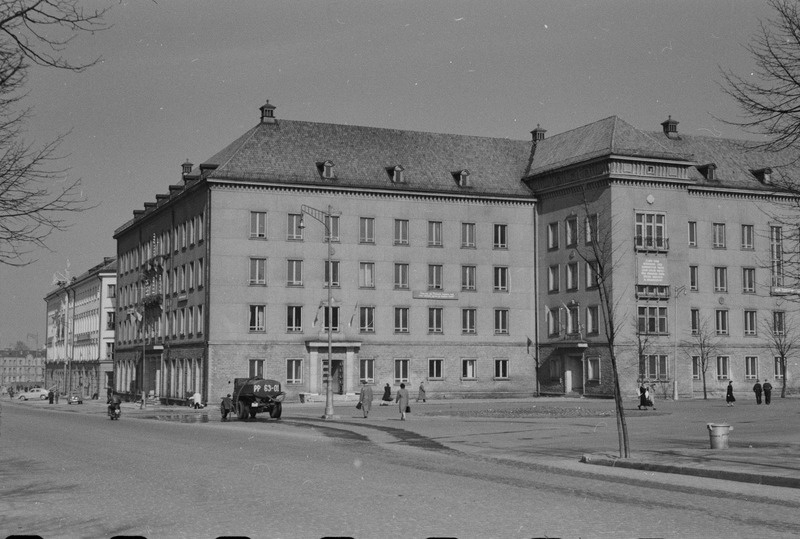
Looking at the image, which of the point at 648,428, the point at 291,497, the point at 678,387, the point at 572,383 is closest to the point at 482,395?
the point at 572,383

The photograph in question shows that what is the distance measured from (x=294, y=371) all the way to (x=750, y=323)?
33.7 m

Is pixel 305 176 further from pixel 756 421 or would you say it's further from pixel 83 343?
pixel 83 343

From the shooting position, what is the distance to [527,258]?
255 feet

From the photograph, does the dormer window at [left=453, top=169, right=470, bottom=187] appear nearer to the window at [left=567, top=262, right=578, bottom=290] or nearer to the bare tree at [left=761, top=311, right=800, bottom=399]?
the window at [left=567, top=262, right=578, bottom=290]

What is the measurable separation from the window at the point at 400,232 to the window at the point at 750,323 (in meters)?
25.8

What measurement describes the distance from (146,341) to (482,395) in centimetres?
3177

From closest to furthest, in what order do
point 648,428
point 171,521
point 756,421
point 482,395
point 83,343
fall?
point 171,521 → point 648,428 → point 756,421 → point 482,395 → point 83,343

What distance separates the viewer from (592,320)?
7112 cm

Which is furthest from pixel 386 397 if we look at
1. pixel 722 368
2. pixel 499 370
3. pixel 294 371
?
pixel 722 368

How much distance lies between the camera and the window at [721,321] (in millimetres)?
75438

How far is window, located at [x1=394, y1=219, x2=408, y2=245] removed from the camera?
7469 centimetres

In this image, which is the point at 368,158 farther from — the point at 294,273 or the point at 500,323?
the point at 500,323

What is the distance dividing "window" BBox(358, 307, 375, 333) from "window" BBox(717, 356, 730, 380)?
2495 centimetres

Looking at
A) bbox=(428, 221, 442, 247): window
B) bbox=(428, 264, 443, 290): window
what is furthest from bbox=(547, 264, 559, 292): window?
bbox=(428, 221, 442, 247): window
